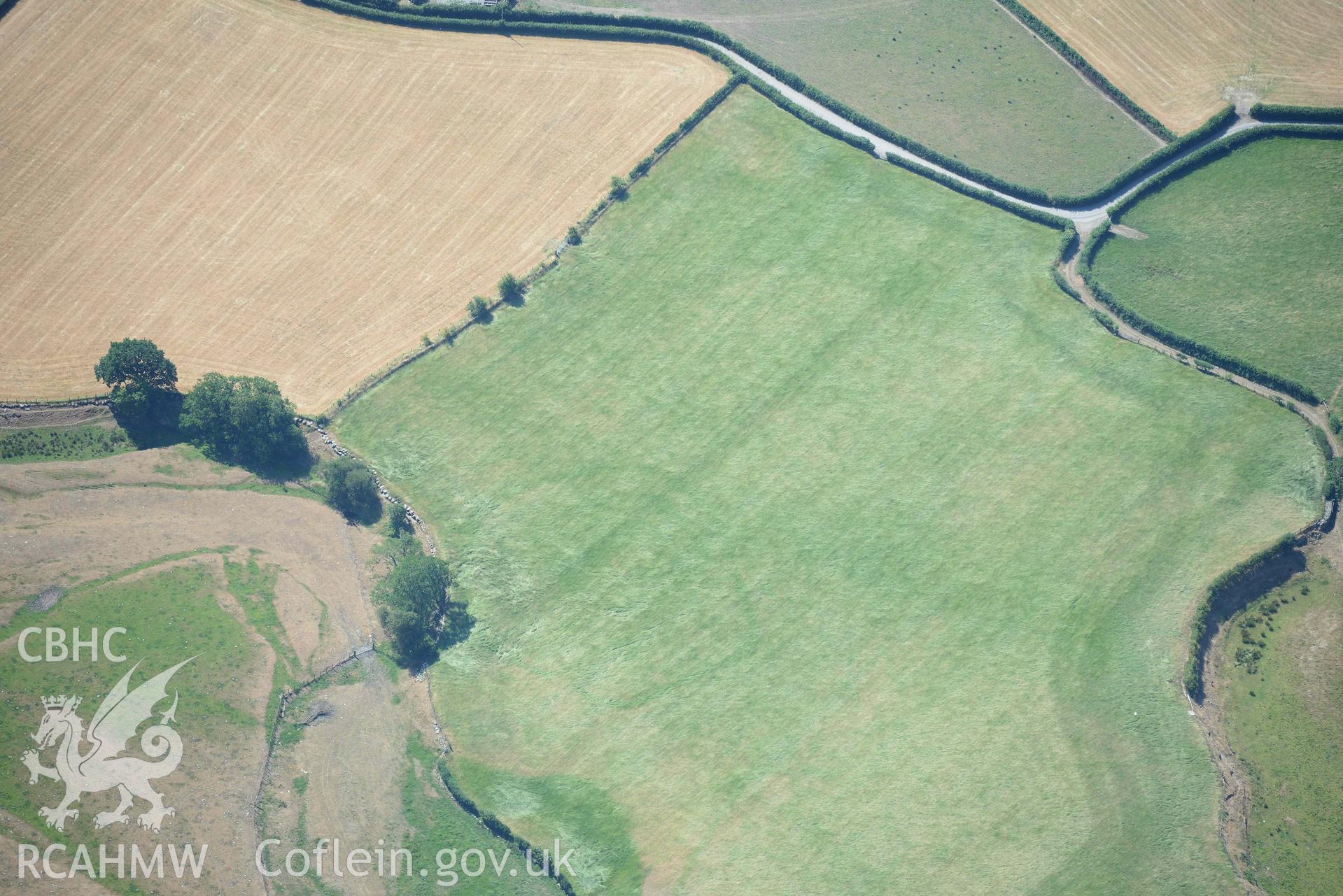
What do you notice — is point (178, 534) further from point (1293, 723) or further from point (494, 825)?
→ point (1293, 723)

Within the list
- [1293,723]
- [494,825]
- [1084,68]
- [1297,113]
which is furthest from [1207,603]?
[1084,68]

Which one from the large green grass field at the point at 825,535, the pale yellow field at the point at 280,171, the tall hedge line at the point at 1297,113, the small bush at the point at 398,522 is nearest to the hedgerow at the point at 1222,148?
the tall hedge line at the point at 1297,113

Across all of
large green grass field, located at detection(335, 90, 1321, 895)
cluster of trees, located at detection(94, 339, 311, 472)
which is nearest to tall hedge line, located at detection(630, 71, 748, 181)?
large green grass field, located at detection(335, 90, 1321, 895)

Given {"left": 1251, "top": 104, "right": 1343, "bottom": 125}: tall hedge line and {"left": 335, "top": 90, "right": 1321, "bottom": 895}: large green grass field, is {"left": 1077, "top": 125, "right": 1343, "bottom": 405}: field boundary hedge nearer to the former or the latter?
{"left": 1251, "top": 104, "right": 1343, "bottom": 125}: tall hedge line

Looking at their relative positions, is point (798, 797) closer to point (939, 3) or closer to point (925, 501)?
point (925, 501)

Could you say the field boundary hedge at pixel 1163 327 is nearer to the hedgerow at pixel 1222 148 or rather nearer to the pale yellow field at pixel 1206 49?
the hedgerow at pixel 1222 148
